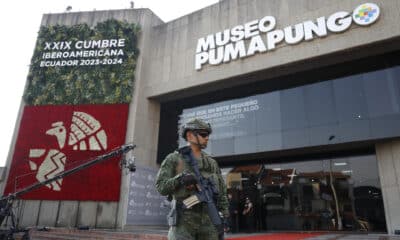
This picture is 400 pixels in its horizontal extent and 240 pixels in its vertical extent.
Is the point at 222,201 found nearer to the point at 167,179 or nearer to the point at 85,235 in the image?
the point at 167,179

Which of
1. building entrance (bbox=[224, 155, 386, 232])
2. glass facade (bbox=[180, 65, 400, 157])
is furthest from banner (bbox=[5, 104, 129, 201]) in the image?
building entrance (bbox=[224, 155, 386, 232])

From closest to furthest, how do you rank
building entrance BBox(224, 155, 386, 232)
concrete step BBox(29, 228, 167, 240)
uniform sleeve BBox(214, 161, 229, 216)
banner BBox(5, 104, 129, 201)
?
uniform sleeve BBox(214, 161, 229, 216), concrete step BBox(29, 228, 167, 240), building entrance BBox(224, 155, 386, 232), banner BBox(5, 104, 129, 201)

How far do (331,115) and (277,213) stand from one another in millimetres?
4826

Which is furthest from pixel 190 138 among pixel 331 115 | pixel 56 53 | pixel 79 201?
pixel 56 53

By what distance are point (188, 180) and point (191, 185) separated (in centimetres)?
7

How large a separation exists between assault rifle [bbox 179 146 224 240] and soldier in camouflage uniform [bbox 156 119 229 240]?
6 cm

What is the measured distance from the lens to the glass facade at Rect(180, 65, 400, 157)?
37.1 ft

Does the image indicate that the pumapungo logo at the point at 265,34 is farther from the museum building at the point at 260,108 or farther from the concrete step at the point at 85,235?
the concrete step at the point at 85,235

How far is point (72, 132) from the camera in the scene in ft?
51.6

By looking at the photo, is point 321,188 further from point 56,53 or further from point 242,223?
point 56,53

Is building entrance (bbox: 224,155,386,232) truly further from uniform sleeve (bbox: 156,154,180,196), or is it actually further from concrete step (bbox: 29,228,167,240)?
uniform sleeve (bbox: 156,154,180,196)

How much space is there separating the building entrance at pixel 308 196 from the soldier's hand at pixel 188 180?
11304 millimetres

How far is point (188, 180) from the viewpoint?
9.27 ft

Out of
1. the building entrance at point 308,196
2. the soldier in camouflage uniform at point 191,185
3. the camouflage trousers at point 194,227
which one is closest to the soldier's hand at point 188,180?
the soldier in camouflage uniform at point 191,185
